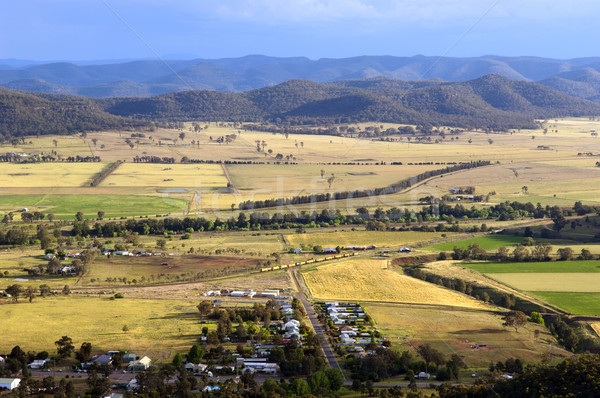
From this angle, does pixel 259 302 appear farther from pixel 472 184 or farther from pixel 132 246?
pixel 472 184

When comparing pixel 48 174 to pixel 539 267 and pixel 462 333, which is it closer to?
pixel 539 267

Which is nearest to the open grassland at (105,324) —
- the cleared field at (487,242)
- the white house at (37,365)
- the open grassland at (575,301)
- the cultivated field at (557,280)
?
the white house at (37,365)

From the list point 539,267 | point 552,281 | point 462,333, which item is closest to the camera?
point 462,333

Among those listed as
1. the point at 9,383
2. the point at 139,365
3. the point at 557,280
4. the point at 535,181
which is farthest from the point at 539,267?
the point at 535,181

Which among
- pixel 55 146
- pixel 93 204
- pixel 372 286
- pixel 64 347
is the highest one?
pixel 55 146

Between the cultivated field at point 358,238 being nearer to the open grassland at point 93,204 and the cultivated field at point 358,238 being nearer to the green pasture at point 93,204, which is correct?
the green pasture at point 93,204

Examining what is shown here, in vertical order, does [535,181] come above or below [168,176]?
below
